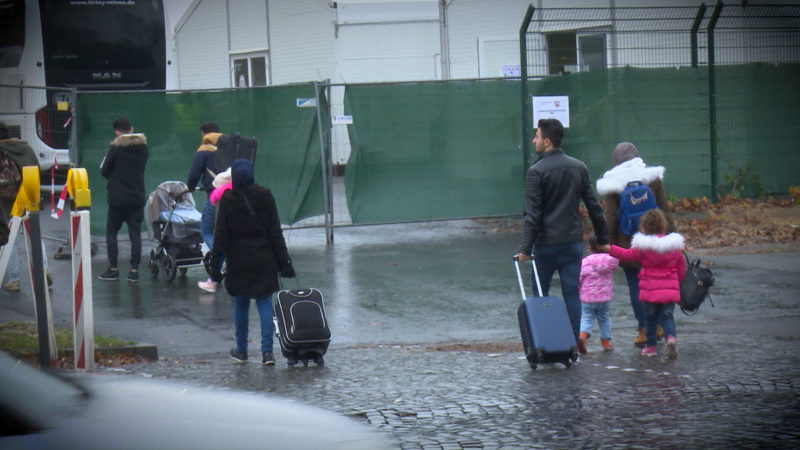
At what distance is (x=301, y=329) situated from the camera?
895 centimetres

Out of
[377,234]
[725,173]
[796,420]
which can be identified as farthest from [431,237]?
[796,420]

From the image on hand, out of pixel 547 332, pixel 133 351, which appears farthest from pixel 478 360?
pixel 133 351

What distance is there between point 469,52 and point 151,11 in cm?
706

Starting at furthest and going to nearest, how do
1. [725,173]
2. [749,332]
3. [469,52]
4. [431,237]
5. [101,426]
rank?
1. [469,52]
2. [725,173]
3. [431,237]
4. [749,332]
5. [101,426]

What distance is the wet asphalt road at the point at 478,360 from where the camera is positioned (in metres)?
6.89

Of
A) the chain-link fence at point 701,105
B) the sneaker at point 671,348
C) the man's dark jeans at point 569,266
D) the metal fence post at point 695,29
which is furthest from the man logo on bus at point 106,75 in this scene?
the sneaker at point 671,348

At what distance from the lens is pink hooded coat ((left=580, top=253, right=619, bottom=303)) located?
9.36 metres

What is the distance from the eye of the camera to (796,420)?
6.90 m

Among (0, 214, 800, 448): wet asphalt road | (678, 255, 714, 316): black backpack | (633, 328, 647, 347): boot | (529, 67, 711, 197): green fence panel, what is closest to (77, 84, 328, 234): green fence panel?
(0, 214, 800, 448): wet asphalt road

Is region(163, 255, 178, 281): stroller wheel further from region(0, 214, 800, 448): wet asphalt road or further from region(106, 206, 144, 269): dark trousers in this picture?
region(106, 206, 144, 269): dark trousers

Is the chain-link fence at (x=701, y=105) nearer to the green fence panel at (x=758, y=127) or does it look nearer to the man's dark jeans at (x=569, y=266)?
the green fence panel at (x=758, y=127)

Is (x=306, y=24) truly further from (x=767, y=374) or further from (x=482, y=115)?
(x=767, y=374)

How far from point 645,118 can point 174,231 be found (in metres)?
8.27

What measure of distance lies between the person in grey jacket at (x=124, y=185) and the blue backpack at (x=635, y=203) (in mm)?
6481
